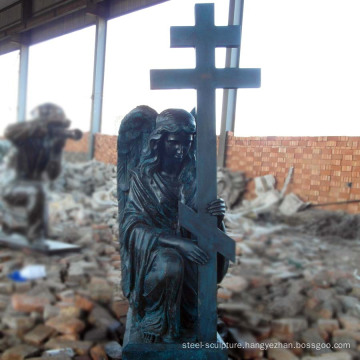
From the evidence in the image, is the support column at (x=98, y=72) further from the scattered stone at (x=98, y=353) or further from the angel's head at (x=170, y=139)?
the scattered stone at (x=98, y=353)

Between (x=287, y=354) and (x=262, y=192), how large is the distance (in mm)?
2171

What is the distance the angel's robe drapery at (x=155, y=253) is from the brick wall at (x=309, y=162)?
2.24 metres

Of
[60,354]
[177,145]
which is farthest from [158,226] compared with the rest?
[60,354]

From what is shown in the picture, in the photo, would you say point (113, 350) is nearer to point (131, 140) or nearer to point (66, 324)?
point (66, 324)

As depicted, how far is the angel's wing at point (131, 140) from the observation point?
6.13 feet

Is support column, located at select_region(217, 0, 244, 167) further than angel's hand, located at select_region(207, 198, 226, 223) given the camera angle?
Yes

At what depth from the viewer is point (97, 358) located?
185cm

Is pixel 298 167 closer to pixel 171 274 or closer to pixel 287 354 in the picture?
pixel 287 354

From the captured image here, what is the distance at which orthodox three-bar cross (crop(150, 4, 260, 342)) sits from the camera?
60.8 inches

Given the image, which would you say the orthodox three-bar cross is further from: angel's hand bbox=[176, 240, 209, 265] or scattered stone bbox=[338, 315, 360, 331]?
scattered stone bbox=[338, 315, 360, 331]

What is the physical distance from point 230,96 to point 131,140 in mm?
2051

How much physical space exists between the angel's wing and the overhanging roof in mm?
2403

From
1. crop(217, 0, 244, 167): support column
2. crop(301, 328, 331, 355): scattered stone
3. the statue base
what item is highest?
crop(217, 0, 244, 167): support column

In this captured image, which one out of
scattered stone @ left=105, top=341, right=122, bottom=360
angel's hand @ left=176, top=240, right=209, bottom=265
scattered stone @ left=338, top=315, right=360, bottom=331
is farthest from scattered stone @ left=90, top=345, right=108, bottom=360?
scattered stone @ left=338, top=315, right=360, bottom=331
